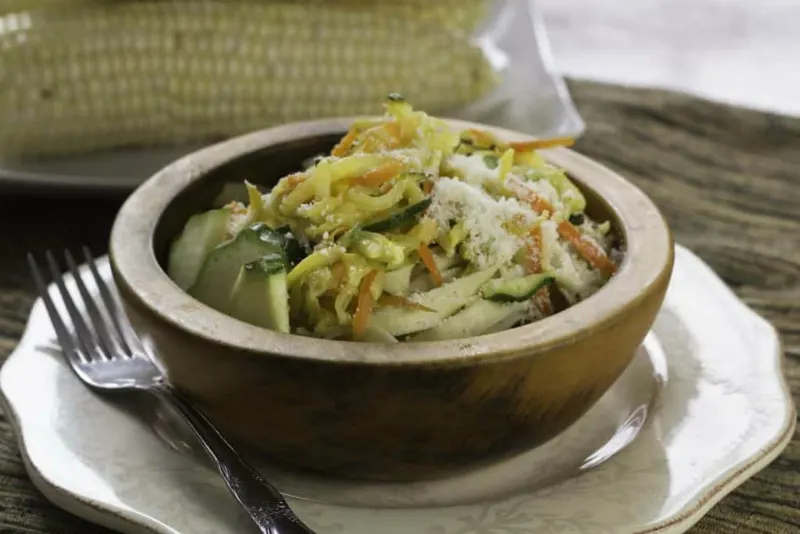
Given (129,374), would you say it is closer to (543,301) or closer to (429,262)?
(429,262)

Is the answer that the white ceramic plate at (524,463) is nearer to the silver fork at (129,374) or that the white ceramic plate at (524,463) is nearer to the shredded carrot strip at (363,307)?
the silver fork at (129,374)

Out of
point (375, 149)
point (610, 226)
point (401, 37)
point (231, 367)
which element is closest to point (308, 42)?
point (401, 37)

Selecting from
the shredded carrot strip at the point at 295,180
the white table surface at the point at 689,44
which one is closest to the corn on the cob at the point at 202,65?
the shredded carrot strip at the point at 295,180

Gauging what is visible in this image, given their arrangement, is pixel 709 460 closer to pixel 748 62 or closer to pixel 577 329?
pixel 577 329

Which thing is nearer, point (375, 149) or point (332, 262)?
point (332, 262)

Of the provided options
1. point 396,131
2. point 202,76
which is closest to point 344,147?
point 396,131

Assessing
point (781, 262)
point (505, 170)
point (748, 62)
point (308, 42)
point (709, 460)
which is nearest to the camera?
point (709, 460)

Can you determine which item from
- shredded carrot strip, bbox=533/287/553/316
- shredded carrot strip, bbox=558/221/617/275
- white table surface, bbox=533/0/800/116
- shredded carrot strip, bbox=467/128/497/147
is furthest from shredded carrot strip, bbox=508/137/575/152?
white table surface, bbox=533/0/800/116
